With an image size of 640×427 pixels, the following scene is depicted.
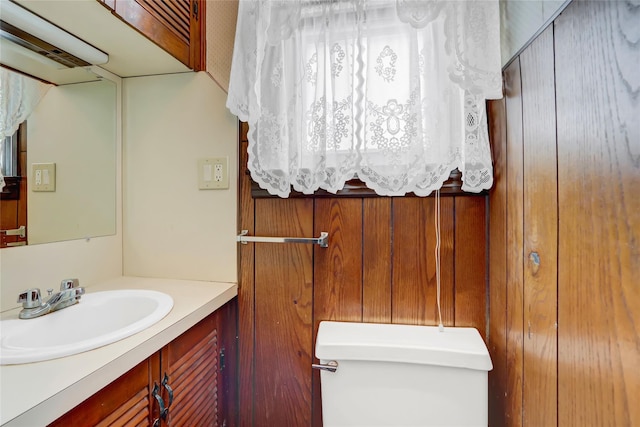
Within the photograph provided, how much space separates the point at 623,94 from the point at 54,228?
139 centimetres

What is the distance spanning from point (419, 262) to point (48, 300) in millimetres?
1068

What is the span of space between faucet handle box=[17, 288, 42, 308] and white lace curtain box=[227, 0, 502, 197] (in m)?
0.68

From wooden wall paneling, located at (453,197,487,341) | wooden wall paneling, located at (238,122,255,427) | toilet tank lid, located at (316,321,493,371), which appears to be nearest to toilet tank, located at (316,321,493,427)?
toilet tank lid, located at (316,321,493,371)

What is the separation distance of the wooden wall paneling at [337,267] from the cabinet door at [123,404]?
0.52 meters

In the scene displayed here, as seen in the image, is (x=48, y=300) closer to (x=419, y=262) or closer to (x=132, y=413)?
(x=132, y=413)

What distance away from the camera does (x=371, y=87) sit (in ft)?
2.54

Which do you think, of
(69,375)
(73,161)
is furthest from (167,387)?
(73,161)

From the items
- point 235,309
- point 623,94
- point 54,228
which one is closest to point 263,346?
point 235,309

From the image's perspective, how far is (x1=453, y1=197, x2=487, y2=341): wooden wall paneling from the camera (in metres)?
0.93

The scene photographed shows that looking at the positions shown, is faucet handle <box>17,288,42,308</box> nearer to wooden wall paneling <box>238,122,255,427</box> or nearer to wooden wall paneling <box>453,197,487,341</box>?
wooden wall paneling <box>238,122,255,427</box>

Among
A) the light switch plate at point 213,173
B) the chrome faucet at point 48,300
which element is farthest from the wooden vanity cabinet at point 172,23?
the chrome faucet at point 48,300

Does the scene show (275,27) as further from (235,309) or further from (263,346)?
(263,346)

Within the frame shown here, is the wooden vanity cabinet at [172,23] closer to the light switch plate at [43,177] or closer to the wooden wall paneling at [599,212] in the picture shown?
the light switch plate at [43,177]

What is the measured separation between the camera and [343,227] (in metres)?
0.99
